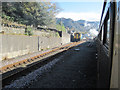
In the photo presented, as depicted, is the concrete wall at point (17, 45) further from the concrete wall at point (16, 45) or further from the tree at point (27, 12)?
the tree at point (27, 12)

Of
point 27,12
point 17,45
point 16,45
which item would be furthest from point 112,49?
point 27,12

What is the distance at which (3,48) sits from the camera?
8758 mm

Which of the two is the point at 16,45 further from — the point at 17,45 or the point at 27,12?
the point at 27,12

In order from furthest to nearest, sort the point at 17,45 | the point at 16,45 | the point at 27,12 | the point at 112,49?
1. the point at 27,12
2. the point at 17,45
3. the point at 16,45
4. the point at 112,49

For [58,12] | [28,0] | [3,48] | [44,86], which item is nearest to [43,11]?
[28,0]

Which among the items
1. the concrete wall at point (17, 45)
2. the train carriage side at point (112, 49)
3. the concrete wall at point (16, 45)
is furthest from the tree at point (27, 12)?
the train carriage side at point (112, 49)

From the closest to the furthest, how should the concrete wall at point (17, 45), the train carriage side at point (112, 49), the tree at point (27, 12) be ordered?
1. the train carriage side at point (112, 49)
2. the concrete wall at point (17, 45)
3. the tree at point (27, 12)

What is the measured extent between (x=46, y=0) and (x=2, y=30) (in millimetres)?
12491

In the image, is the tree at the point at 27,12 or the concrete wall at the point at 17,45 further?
the tree at the point at 27,12

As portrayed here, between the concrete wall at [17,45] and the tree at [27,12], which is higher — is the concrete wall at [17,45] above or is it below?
below

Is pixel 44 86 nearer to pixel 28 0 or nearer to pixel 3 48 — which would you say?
pixel 3 48

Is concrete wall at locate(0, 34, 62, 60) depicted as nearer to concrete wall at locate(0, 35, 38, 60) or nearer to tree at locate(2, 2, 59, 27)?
concrete wall at locate(0, 35, 38, 60)

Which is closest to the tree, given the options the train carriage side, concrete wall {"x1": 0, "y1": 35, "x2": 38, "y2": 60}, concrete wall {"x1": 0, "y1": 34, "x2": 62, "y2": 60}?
concrete wall {"x1": 0, "y1": 34, "x2": 62, "y2": 60}

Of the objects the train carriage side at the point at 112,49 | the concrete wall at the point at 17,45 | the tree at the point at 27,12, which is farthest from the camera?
the tree at the point at 27,12
